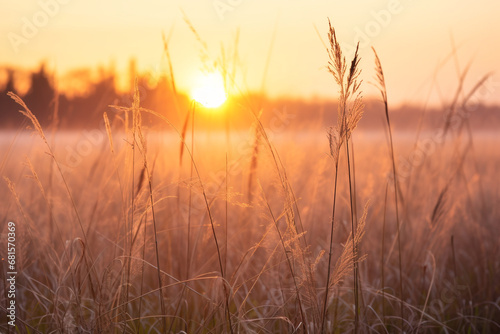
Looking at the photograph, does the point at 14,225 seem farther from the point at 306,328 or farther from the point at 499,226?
the point at 499,226

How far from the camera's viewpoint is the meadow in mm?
1395

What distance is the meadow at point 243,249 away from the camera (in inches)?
54.9

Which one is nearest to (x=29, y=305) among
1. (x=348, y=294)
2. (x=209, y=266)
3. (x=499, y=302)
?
(x=209, y=266)

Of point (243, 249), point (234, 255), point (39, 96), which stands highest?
point (39, 96)

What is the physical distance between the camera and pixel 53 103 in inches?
98.1

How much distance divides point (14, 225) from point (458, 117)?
2352 millimetres

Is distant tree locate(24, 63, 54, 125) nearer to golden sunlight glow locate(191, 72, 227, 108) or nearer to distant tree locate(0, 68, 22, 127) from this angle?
distant tree locate(0, 68, 22, 127)

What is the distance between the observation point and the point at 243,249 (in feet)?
7.98

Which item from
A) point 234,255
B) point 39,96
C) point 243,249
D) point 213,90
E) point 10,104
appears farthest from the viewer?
point 39,96

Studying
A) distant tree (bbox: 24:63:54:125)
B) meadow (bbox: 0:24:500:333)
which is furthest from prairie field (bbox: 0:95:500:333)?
distant tree (bbox: 24:63:54:125)

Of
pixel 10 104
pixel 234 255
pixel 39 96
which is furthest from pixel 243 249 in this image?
pixel 39 96

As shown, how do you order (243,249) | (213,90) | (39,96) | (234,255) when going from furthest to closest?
(39,96), (234,255), (243,249), (213,90)

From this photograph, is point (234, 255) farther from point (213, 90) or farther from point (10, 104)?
point (10, 104)

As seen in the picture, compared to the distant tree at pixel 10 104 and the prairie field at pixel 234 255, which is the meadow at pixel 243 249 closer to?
the prairie field at pixel 234 255
